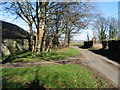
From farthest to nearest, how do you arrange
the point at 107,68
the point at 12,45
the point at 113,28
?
the point at 113,28, the point at 12,45, the point at 107,68

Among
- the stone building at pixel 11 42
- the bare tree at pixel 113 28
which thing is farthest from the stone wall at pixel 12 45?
the bare tree at pixel 113 28

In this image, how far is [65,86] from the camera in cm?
419

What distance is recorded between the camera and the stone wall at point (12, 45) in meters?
13.1

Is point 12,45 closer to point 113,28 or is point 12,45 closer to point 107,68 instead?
point 107,68

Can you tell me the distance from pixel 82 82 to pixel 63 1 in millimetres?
7914

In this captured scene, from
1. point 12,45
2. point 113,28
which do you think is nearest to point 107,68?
point 12,45

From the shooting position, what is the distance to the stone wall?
43.0 feet

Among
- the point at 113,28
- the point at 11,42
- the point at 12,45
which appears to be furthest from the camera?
the point at 113,28

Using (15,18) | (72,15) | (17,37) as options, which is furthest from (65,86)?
(17,37)

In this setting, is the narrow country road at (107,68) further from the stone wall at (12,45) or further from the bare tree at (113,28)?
the bare tree at (113,28)

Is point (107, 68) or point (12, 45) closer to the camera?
point (107, 68)

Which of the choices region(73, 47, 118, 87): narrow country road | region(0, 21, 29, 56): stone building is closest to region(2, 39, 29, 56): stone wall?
region(0, 21, 29, 56): stone building

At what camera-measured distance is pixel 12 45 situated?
14.0m

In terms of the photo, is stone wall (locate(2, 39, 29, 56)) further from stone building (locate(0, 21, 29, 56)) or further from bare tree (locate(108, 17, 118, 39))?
bare tree (locate(108, 17, 118, 39))
